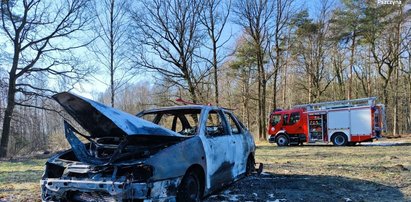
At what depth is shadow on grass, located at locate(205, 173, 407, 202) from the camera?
613 centimetres

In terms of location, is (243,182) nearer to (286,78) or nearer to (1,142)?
(1,142)

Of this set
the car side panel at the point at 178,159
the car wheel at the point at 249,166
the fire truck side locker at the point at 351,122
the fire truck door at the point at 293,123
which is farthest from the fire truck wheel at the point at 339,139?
the car side panel at the point at 178,159

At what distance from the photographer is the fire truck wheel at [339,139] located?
2282cm

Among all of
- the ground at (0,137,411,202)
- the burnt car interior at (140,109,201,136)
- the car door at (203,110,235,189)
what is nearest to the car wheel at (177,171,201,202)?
the car door at (203,110,235,189)

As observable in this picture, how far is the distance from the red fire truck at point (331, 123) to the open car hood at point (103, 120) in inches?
778

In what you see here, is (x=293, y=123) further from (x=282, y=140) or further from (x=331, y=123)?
(x=331, y=123)

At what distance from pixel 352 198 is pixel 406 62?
37.7 metres

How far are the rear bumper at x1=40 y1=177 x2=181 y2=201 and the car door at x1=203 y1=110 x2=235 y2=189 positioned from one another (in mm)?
1076

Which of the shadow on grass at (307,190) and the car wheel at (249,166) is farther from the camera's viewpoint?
the car wheel at (249,166)

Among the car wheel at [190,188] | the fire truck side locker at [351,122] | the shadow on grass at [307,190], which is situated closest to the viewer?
the car wheel at [190,188]

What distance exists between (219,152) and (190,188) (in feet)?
3.91

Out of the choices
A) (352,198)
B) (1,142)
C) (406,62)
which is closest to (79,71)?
(1,142)

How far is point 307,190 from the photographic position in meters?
6.74

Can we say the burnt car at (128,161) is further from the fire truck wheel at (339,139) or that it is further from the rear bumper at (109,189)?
the fire truck wheel at (339,139)
